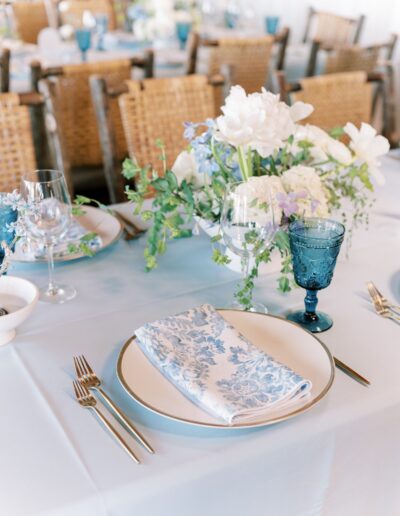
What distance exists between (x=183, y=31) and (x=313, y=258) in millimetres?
2822

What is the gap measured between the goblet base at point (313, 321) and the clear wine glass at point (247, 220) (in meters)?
0.12

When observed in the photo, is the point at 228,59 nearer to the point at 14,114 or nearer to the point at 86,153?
the point at 86,153

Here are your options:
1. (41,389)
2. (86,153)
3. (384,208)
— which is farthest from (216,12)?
(41,389)

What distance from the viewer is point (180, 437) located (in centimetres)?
81


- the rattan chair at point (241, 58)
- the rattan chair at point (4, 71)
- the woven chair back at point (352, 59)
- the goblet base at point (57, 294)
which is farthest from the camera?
the rattan chair at point (241, 58)

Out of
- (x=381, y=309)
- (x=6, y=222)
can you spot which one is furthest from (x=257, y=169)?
(x=6, y=222)

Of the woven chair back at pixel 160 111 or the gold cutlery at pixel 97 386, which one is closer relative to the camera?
the gold cutlery at pixel 97 386

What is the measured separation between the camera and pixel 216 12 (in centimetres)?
439

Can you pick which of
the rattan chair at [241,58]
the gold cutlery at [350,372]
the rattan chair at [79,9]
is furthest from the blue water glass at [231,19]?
the gold cutlery at [350,372]

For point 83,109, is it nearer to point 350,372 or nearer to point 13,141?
point 13,141

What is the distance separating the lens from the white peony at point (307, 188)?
3.65 feet

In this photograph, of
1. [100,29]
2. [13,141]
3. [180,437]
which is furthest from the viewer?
[100,29]

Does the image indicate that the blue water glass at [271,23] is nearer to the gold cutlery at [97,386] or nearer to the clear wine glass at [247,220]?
the clear wine glass at [247,220]

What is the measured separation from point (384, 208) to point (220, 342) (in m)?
0.72
